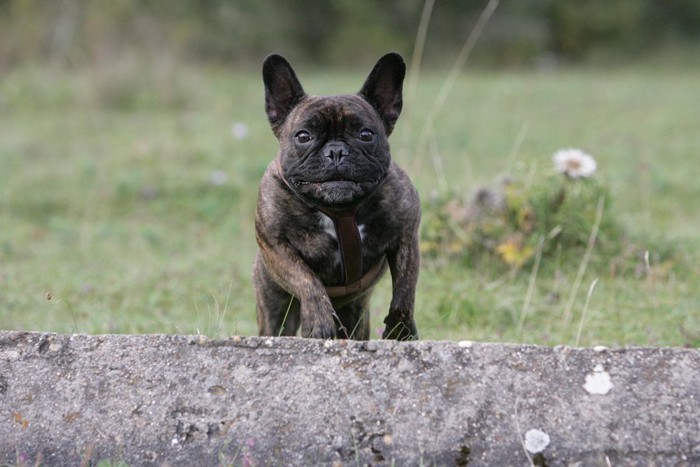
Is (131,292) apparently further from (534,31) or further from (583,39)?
(583,39)

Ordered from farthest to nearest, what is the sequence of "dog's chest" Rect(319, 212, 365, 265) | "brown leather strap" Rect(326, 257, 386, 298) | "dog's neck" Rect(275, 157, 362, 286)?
"brown leather strap" Rect(326, 257, 386, 298) < "dog's chest" Rect(319, 212, 365, 265) < "dog's neck" Rect(275, 157, 362, 286)

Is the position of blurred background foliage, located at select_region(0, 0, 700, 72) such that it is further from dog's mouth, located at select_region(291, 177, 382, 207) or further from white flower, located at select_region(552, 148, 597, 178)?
dog's mouth, located at select_region(291, 177, 382, 207)

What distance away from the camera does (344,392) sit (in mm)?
3768

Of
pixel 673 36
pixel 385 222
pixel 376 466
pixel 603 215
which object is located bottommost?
pixel 673 36

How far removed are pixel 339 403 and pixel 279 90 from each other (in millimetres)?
1758

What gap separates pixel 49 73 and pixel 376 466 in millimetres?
15043

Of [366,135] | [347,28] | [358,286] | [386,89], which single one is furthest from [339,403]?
[347,28]

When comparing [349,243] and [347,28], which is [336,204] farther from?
[347,28]

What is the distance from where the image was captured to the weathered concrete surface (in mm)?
3605

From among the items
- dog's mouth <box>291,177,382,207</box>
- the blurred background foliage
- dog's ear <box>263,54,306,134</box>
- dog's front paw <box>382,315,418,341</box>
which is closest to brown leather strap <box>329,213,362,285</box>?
dog's mouth <box>291,177,382,207</box>

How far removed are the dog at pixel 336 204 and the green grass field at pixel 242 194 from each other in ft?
2.12

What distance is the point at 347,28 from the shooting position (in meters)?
24.5

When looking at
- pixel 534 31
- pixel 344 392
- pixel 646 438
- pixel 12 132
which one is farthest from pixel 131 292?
pixel 534 31

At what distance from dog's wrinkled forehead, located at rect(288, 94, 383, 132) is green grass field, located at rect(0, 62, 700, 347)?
3.76 ft
